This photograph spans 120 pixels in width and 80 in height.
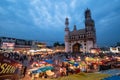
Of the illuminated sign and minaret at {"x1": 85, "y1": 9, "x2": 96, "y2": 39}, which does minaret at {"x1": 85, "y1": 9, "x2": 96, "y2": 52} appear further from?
the illuminated sign

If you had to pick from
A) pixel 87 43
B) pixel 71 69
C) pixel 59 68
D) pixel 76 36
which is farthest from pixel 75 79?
pixel 76 36

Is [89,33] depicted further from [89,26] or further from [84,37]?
[84,37]

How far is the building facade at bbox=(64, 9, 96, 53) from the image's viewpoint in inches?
4055

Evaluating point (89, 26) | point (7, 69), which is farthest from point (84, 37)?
point (7, 69)

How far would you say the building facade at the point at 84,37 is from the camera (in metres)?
103

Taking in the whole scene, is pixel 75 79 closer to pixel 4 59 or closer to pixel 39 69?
pixel 39 69

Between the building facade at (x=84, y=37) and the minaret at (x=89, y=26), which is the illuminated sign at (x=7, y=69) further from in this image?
the minaret at (x=89, y=26)

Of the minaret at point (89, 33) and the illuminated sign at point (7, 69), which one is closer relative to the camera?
the illuminated sign at point (7, 69)

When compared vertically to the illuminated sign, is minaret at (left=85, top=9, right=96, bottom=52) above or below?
above

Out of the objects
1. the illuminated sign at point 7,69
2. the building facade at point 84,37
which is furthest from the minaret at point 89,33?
the illuminated sign at point 7,69

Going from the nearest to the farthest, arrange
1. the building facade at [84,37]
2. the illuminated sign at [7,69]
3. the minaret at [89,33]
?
the illuminated sign at [7,69] → the minaret at [89,33] → the building facade at [84,37]

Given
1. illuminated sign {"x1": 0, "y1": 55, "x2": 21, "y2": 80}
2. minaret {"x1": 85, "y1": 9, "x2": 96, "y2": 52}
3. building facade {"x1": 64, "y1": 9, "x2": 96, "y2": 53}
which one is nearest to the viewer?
illuminated sign {"x1": 0, "y1": 55, "x2": 21, "y2": 80}

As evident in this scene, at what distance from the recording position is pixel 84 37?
108 m

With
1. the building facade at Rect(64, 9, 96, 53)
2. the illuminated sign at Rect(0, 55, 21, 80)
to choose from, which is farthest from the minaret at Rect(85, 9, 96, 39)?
the illuminated sign at Rect(0, 55, 21, 80)
